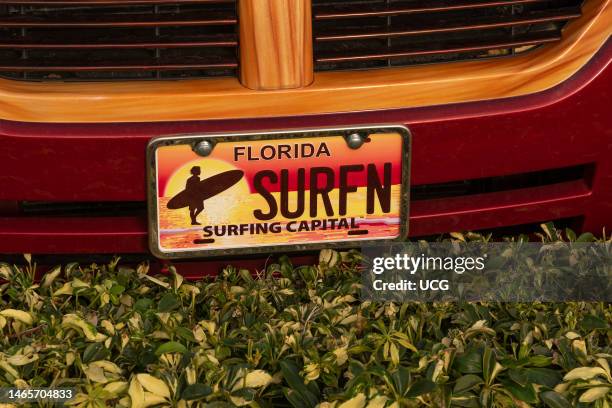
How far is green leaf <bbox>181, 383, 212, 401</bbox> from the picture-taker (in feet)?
8.16

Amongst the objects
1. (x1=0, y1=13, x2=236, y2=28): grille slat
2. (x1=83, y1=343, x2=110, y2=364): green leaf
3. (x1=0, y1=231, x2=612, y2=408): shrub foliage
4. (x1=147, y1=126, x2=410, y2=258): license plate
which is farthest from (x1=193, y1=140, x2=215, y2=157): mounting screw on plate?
(x1=83, y1=343, x2=110, y2=364): green leaf

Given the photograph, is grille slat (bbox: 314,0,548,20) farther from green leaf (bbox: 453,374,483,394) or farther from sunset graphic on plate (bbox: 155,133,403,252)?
green leaf (bbox: 453,374,483,394)

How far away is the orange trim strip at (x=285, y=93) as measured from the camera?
278 cm

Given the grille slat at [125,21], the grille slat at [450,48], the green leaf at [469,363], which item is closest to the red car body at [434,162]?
the grille slat at [450,48]

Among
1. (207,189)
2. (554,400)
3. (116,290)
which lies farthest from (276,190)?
(554,400)

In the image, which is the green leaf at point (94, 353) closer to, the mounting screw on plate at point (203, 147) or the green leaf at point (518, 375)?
the mounting screw on plate at point (203, 147)

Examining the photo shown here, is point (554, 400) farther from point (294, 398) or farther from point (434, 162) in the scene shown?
point (434, 162)

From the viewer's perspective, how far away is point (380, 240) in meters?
2.96

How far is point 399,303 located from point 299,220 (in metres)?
0.37

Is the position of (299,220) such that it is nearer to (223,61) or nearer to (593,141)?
(223,61)

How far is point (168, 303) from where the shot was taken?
2.92 m

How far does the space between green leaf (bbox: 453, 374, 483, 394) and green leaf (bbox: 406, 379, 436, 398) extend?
0.26 feet

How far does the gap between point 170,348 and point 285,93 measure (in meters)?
0.68

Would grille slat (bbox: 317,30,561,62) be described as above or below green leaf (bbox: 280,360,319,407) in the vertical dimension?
above
